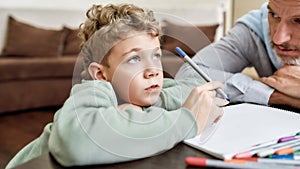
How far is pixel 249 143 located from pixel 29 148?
386 mm

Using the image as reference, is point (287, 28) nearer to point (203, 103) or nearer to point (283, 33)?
point (283, 33)

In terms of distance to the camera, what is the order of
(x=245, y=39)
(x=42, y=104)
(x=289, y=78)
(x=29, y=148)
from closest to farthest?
(x=29, y=148) → (x=289, y=78) → (x=245, y=39) → (x=42, y=104)

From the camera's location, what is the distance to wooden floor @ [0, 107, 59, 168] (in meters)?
2.26

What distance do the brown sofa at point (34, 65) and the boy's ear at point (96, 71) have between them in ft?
7.17

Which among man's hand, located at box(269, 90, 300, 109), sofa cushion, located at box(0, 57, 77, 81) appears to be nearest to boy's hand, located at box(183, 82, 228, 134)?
man's hand, located at box(269, 90, 300, 109)

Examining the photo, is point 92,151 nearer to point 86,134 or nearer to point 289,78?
point 86,134

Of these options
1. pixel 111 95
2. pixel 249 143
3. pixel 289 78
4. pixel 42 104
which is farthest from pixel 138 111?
pixel 42 104

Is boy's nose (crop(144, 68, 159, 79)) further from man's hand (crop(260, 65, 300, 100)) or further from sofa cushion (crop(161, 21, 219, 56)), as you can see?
man's hand (crop(260, 65, 300, 100))

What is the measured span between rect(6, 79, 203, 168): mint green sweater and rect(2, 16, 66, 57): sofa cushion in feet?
10.1

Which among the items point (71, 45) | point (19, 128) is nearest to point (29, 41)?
point (71, 45)

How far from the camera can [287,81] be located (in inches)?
41.2

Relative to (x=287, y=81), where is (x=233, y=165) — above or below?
above

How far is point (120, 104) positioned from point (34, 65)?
2.78m

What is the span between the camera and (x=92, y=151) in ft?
1.69
